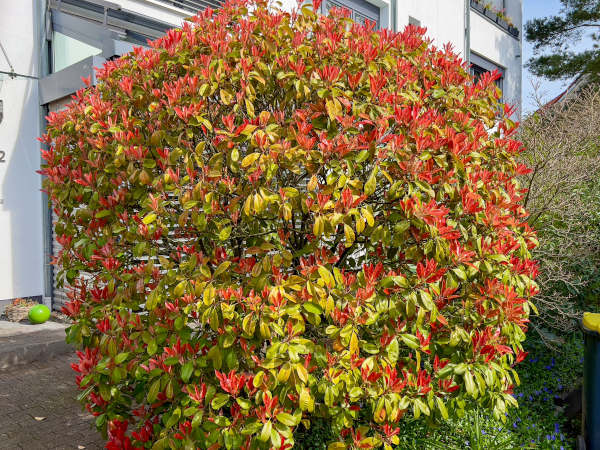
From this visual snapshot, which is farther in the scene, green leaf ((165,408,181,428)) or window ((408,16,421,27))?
window ((408,16,421,27))

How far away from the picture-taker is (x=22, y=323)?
758 cm

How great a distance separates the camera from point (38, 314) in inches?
294

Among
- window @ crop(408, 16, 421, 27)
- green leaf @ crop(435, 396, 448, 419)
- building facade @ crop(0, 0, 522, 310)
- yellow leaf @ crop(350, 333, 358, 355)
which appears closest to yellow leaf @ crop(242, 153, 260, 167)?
yellow leaf @ crop(350, 333, 358, 355)

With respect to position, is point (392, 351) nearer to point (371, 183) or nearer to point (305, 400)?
point (305, 400)

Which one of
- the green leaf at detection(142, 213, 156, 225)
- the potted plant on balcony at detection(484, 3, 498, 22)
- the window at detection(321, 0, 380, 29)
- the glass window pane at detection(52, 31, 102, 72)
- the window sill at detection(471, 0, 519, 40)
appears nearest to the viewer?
the green leaf at detection(142, 213, 156, 225)

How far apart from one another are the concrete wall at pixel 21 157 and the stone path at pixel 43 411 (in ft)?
7.66

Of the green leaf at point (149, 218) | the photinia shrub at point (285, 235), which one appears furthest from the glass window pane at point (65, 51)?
the green leaf at point (149, 218)

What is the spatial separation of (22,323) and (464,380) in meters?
6.82

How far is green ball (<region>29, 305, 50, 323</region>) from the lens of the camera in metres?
7.45

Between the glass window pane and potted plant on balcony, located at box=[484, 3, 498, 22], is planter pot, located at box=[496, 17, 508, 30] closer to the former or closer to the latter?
potted plant on balcony, located at box=[484, 3, 498, 22]

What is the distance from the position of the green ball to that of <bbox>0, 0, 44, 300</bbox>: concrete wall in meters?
0.55

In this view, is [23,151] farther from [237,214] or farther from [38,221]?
[237,214]

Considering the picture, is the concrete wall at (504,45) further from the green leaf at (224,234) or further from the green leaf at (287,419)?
the green leaf at (287,419)

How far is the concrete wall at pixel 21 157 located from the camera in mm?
7715
